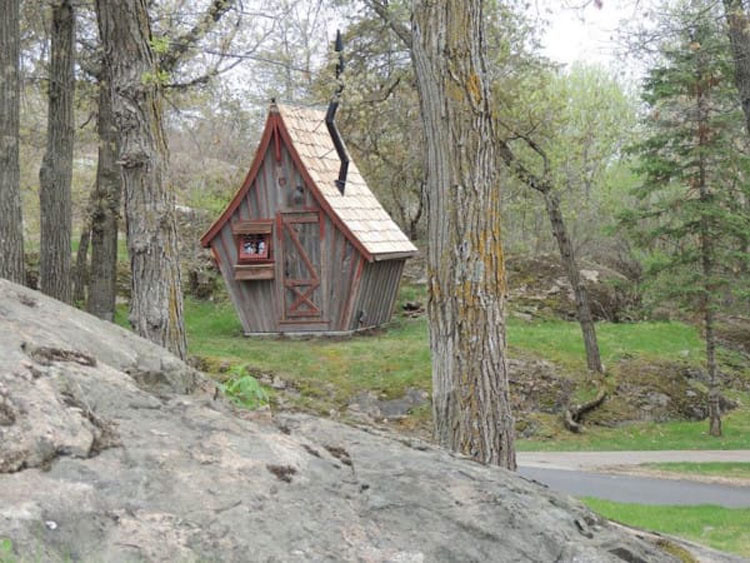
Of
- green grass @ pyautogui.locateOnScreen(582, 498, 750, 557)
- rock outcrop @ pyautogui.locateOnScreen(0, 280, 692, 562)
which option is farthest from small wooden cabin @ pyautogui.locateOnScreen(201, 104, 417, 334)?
rock outcrop @ pyautogui.locateOnScreen(0, 280, 692, 562)

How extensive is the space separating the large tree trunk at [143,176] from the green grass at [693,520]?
464 centimetres

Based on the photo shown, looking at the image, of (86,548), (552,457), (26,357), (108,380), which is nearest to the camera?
(86,548)

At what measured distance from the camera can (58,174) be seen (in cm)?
1338

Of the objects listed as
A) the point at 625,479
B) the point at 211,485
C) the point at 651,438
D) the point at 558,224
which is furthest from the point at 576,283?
the point at 211,485

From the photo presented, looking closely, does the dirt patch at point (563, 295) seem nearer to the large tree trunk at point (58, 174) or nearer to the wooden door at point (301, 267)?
the wooden door at point (301, 267)

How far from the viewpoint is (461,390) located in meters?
7.04

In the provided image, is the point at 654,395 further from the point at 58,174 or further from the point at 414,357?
the point at 58,174

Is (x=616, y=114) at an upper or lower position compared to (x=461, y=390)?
upper

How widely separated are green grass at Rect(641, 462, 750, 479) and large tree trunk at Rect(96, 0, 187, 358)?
35.5ft

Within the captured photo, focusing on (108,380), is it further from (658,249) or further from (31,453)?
(658,249)

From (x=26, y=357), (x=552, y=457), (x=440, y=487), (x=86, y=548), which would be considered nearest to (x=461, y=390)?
(x=440, y=487)

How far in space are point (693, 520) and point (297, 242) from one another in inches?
609

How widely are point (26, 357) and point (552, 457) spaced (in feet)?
49.8

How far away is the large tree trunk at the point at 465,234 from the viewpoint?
23.0 feet
